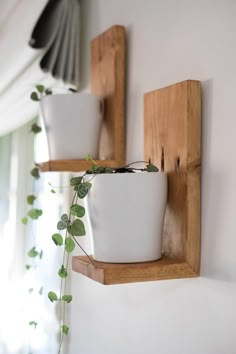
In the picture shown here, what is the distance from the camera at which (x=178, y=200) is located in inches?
36.0

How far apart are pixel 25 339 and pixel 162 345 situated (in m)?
0.92

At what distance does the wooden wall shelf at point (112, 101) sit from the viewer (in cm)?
115

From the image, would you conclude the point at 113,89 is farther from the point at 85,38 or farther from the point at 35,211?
the point at 35,211

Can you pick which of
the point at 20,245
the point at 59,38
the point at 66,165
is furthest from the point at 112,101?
the point at 20,245

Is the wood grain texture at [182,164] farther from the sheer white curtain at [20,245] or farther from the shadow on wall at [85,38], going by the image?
the sheer white curtain at [20,245]

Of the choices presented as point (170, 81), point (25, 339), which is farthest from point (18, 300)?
point (170, 81)

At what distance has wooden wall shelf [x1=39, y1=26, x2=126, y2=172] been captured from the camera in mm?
1151

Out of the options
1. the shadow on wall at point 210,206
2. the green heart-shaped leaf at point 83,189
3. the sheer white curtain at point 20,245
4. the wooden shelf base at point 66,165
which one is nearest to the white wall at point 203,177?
the shadow on wall at point 210,206

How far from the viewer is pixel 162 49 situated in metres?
1.04

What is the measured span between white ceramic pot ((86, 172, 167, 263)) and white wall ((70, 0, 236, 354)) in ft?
0.32

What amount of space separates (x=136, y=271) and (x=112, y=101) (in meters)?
0.51

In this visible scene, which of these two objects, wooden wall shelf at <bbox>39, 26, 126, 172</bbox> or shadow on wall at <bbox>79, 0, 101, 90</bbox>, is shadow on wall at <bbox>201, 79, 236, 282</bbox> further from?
shadow on wall at <bbox>79, 0, 101, 90</bbox>

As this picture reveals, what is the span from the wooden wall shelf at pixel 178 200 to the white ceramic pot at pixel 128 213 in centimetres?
3

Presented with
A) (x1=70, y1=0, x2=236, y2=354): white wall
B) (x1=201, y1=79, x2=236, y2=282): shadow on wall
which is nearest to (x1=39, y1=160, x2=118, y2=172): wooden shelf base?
(x1=70, y1=0, x2=236, y2=354): white wall
